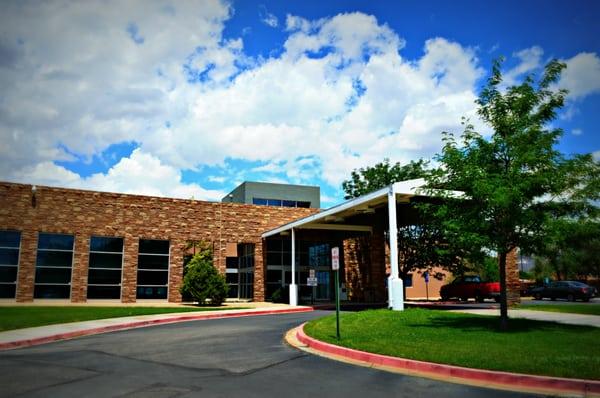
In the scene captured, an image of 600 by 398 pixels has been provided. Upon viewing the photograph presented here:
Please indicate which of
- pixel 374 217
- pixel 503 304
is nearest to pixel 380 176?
pixel 374 217

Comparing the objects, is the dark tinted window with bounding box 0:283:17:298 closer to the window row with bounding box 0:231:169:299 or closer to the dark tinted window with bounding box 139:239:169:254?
the window row with bounding box 0:231:169:299

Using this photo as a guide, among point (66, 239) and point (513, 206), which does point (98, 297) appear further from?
point (513, 206)

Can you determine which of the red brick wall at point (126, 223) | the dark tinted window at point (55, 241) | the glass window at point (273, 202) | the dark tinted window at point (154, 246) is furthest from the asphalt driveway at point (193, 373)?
the glass window at point (273, 202)

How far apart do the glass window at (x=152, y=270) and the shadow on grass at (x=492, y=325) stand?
1884 cm

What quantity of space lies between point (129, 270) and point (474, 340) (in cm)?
2232

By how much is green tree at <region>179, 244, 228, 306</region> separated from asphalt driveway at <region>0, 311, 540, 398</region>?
13.7m

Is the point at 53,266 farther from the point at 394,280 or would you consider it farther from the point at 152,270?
the point at 394,280

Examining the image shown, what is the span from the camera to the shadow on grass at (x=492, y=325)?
1295 cm

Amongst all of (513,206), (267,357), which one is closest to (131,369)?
(267,357)

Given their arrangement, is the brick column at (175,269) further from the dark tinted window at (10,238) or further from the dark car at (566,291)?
the dark car at (566,291)

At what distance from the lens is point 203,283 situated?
27.1m

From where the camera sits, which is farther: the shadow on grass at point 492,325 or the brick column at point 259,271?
the brick column at point 259,271

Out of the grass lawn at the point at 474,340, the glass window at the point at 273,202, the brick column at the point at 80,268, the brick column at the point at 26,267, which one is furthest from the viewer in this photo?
the glass window at the point at 273,202

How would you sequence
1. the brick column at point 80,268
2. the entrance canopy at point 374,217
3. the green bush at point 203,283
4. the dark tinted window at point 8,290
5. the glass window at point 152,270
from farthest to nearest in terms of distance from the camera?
the glass window at point 152,270
the brick column at point 80,268
the green bush at point 203,283
the dark tinted window at point 8,290
the entrance canopy at point 374,217
